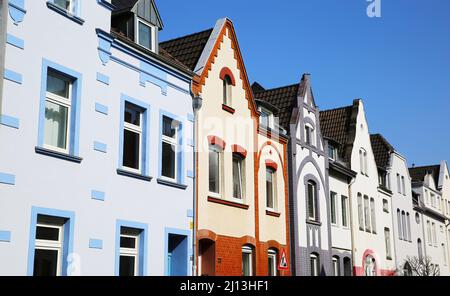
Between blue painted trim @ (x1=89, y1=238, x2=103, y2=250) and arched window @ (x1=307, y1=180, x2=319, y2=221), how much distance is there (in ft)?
43.9

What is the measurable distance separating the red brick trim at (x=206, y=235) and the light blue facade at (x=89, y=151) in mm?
473

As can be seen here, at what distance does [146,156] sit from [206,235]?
3.44 meters

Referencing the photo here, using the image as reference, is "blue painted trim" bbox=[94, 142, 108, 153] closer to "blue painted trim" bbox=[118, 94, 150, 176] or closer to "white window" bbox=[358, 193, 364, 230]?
"blue painted trim" bbox=[118, 94, 150, 176]

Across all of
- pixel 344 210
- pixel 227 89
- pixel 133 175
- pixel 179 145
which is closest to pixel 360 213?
pixel 344 210

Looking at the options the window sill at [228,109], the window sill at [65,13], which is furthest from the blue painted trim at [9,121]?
the window sill at [228,109]

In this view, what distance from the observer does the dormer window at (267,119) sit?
23.9 m

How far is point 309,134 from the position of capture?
90.3 feet

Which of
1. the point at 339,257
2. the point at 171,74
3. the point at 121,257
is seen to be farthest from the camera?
the point at 339,257

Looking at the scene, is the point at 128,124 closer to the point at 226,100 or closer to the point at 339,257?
the point at 226,100

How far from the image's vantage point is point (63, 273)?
526 inches

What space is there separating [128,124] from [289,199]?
10040 millimetres

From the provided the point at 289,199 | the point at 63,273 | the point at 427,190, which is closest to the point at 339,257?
the point at 289,199

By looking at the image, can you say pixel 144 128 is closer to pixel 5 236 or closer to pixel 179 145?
pixel 179 145

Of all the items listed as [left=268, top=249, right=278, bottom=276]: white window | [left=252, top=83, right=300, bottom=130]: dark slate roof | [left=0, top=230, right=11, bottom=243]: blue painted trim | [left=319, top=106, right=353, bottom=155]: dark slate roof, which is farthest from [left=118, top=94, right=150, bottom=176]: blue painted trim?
[left=319, top=106, right=353, bottom=155]: dark slate roof
